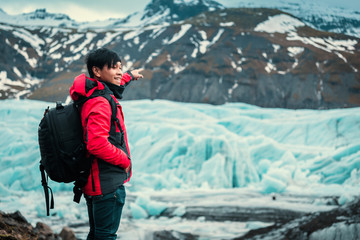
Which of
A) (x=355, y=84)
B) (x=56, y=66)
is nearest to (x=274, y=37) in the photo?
(x=355, y=84)

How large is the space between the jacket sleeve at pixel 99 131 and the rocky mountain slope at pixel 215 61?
20981 millimetres

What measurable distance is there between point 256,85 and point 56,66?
21.4 metres

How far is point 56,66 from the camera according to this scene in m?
40.4

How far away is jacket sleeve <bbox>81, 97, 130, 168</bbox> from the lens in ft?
6.15

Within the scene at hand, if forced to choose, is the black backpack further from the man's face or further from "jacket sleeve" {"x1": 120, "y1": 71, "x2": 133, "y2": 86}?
"jacket sleeve" {"x1": 120, "y1": 71, "x2": 133, "y2": 86}

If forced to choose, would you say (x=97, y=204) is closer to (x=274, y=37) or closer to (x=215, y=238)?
(x=215, y=238)

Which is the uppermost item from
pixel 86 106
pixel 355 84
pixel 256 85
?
pixel 86 106

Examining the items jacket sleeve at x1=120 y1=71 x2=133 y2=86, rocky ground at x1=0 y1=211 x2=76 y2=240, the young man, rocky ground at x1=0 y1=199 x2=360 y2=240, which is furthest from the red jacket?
rocky ground at x1=0 y1=199 x2=360 y2=240

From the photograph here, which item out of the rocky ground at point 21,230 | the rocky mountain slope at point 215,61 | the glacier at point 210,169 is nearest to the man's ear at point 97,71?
the rocky ground at point 21,230

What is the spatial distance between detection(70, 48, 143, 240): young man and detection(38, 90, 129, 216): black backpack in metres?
0.03

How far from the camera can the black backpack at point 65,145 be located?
193cm

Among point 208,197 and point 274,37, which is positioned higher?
point 208,197

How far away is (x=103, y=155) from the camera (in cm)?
190

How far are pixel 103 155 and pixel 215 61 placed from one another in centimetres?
3773
